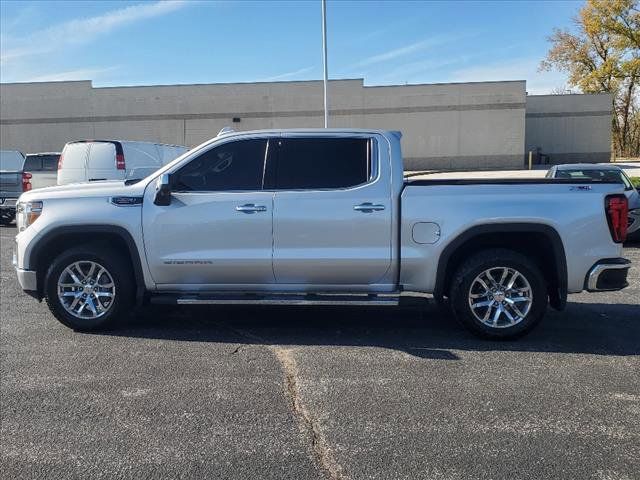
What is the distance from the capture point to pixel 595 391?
447 cm

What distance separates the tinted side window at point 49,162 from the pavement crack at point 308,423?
13.7m

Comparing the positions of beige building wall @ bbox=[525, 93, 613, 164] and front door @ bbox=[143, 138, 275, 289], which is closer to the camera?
front door @ bbox=[143, 138, 275, 289]

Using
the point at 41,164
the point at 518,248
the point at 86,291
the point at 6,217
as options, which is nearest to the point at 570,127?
→ the point at 41,164

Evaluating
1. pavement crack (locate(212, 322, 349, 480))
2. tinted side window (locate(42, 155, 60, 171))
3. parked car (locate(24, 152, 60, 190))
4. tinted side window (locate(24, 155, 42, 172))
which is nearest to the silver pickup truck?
pavement crack (locate(212, 322, 349, 480))

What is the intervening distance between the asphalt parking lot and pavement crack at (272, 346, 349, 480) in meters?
0.02

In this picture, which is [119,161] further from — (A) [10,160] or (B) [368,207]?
(B) [368,207]

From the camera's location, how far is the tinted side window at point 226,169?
5879mm

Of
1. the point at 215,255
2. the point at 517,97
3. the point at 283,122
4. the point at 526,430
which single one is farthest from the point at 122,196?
the point at 517,97

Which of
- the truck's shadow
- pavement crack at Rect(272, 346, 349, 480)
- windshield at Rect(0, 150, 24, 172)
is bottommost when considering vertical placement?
pavement crack at Rect(272, 346, 349, 480)

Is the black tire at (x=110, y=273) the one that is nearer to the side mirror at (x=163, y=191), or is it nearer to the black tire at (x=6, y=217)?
the side mirror at (x=163, y=191)

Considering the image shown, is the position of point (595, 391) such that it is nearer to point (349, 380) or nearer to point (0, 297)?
point (349, 380)

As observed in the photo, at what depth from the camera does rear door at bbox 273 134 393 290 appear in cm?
564

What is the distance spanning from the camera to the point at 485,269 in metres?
5.57

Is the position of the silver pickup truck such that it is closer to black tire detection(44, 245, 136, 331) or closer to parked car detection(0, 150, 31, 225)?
black tire detection(44, 245, 136, 331)
